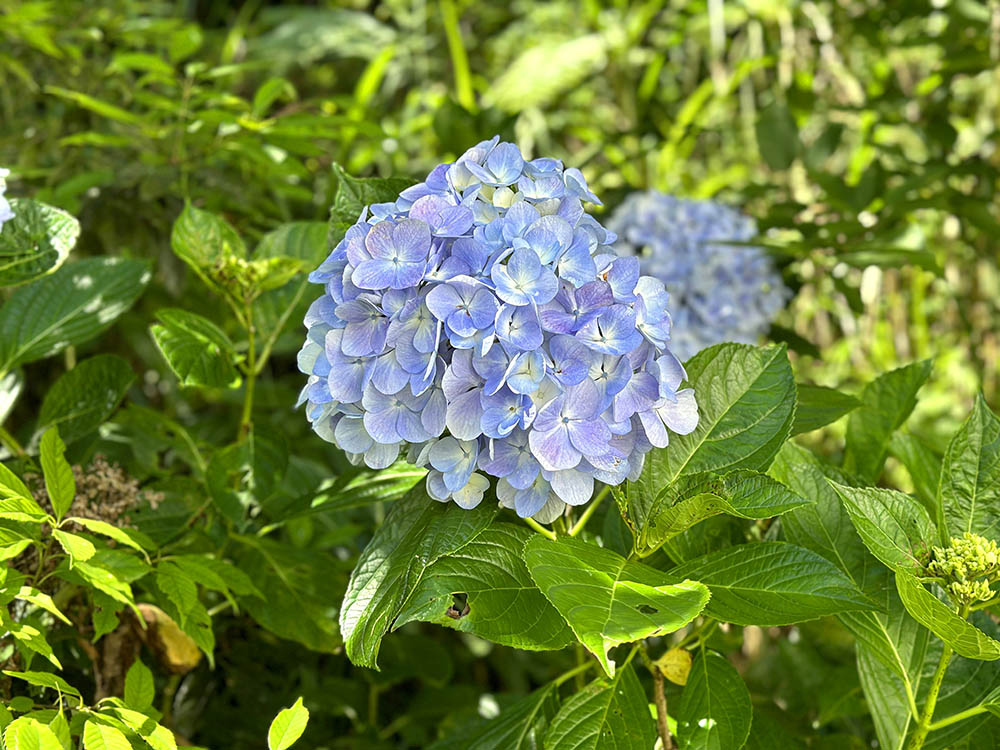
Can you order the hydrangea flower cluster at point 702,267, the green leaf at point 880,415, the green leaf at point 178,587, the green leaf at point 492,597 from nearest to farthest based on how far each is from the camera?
the green leaf at point 492,597
the green leaf at point 178,587
the green leaf at point 880,415
the hydrangea flower cluster at point 702,267

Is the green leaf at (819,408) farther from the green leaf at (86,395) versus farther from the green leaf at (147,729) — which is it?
the green leaf at (86,395)

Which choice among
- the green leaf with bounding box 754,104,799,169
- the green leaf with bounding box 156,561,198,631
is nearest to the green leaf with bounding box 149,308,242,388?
the green leaf with bounding box 156,561,198,631

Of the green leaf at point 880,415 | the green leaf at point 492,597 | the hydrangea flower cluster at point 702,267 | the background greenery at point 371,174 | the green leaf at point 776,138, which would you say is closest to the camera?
the green leaf at point 492,597

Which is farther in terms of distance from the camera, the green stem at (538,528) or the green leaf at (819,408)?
the green leaf at (819,408)

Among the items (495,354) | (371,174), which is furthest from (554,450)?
(371,174)

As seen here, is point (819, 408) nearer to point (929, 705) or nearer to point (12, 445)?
point (929, 705)

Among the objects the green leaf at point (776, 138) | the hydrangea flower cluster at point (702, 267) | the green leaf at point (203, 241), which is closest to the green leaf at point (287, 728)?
the green leaf at point (203, 241)

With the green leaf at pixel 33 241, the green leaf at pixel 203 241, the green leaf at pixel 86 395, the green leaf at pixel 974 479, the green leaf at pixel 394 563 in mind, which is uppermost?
the green leaf at pixel 33 241
